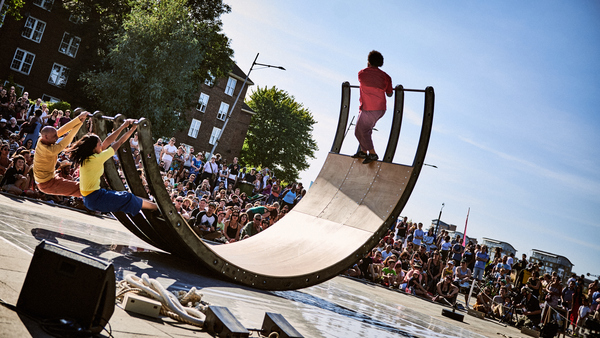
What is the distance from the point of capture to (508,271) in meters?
16.6

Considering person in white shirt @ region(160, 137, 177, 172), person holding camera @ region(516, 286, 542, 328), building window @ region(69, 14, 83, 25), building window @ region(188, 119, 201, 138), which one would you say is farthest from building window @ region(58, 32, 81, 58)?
person holding camera @ region(516, 286, 542, 328)

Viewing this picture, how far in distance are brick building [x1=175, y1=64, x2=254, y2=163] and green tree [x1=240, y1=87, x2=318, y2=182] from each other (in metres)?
5.34

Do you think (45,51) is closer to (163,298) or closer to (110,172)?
(110,172)

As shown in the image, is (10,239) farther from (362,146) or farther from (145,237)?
(362,146)

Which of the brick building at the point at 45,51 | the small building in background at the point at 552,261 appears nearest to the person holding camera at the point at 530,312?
the brick building at the point at 45,51

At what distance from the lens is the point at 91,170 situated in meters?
5.41

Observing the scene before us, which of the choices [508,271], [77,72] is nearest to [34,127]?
[508,271]

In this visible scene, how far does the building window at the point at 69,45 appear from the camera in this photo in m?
35.0

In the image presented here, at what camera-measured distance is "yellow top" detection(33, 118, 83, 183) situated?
18.0 feet

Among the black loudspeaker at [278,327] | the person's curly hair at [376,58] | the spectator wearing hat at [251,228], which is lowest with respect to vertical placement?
the black loudspeaker at [278,327]

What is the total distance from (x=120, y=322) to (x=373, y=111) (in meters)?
5.60

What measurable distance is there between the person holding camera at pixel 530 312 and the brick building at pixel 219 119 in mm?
35911

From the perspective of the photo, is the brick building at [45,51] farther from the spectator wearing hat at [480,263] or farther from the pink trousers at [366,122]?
the pink trousers at [366,122]

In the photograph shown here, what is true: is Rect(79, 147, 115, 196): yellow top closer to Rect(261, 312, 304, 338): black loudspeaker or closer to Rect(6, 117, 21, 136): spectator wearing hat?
Rect(261, 312, 304, 338): black loudspeaker
